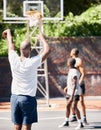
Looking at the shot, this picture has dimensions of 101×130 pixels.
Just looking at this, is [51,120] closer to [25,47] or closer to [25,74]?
[25,74]

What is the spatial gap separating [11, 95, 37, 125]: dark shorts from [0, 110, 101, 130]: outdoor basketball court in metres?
4.71

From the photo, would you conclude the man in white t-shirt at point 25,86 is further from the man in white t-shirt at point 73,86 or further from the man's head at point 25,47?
the man in white t-shirt at point 73,86

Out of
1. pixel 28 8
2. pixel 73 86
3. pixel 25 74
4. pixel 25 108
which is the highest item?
pixel 28 8

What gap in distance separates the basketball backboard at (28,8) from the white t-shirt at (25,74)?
11.7 meters

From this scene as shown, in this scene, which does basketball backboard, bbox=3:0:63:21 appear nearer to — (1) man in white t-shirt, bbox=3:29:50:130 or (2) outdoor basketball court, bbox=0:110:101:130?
(2) outdoor basketball court, bbox=0:110:101:130

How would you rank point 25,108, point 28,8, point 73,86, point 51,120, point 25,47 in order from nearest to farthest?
point 25,47, point 25,108, point 73,86, point 51,120, point 28,8

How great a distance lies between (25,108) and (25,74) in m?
0.45

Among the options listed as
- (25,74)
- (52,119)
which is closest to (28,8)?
(52,119)

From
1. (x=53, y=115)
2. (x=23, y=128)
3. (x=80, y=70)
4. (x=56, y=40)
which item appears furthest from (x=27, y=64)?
(x=56, y=40)

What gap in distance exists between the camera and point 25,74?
6.95m

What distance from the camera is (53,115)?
14508mm

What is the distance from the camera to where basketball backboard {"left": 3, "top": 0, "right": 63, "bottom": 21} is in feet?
61.0

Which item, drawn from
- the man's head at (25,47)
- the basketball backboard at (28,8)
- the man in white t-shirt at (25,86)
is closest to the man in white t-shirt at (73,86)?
the man in white t-shirt at (25,86)

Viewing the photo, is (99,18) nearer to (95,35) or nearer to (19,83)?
(95,35)
